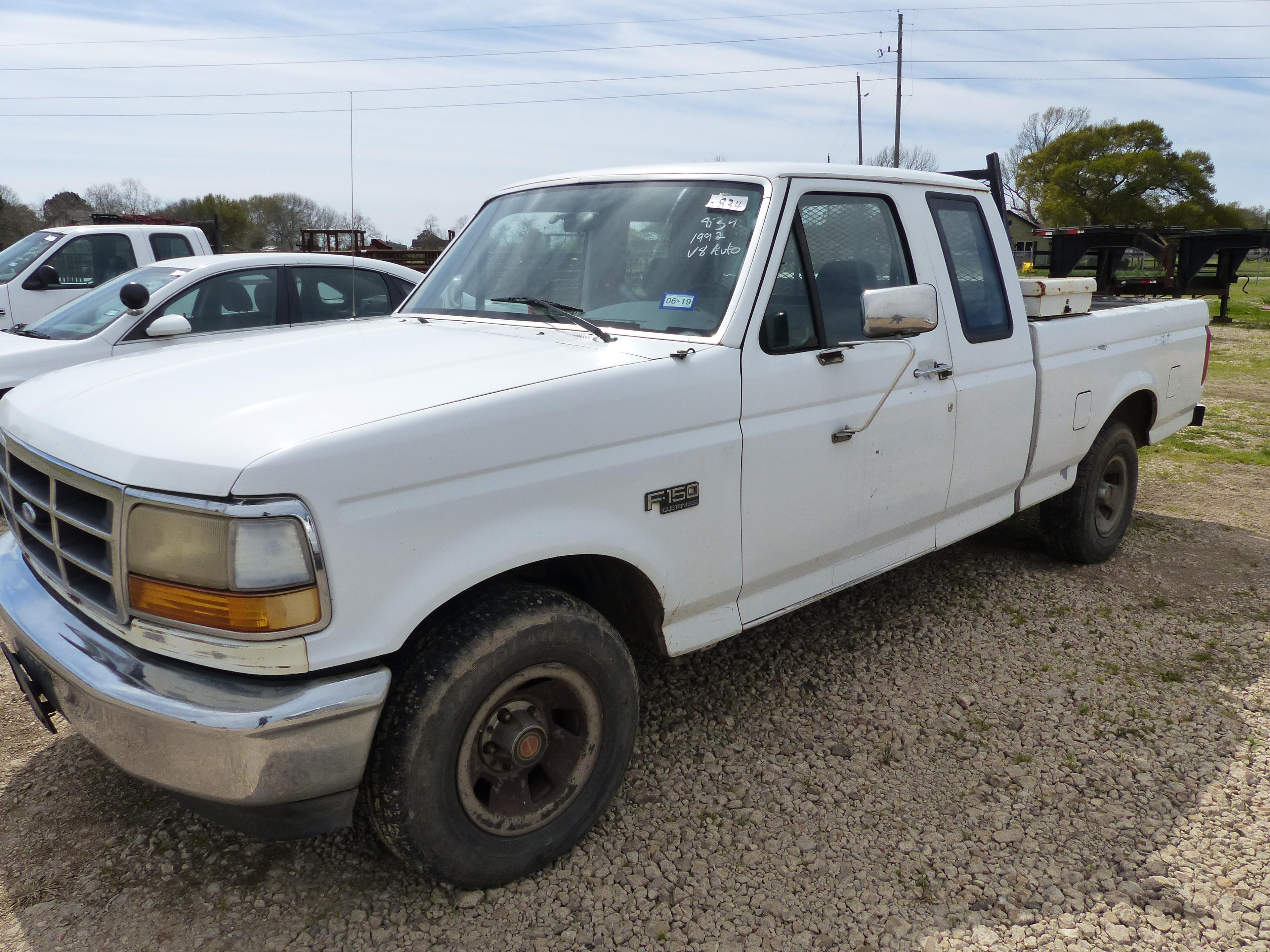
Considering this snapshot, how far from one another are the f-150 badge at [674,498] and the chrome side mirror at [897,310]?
789 mm

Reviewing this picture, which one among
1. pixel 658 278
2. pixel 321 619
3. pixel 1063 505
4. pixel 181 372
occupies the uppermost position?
pixel 658 278

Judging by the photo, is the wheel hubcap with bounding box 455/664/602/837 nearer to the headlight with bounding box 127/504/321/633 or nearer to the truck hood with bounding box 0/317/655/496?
the headlight with bounding box 127/504/321/633

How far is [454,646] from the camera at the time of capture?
7.72 ft

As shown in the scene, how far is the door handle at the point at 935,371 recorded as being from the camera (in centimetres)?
362

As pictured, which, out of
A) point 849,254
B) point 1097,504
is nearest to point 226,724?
point 849,254

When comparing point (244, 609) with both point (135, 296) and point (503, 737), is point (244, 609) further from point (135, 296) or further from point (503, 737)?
point (135, 296)

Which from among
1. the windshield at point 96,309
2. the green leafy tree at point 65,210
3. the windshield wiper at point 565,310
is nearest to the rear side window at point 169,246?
the windshield at point 96,309

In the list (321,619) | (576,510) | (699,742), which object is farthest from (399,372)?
(699,742)

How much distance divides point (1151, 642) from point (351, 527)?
12.5 feet

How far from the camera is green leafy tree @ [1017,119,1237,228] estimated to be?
171 feet

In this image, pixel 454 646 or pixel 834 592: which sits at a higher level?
pixel 454 646

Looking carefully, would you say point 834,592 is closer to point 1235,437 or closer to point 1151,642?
point 1151,642

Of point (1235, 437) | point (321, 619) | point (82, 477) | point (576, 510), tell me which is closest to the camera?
point (321, 619)

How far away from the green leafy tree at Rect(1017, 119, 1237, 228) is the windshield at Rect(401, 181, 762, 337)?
56.3 meters
